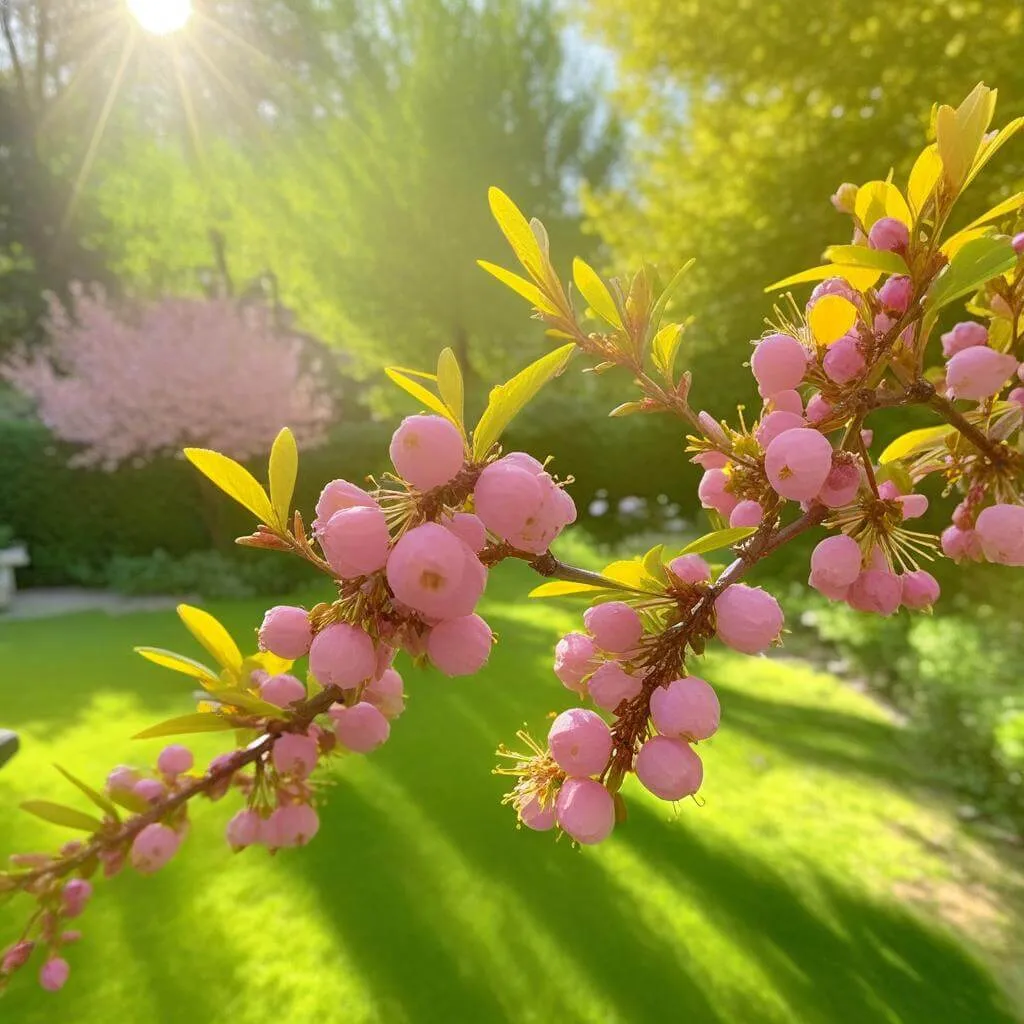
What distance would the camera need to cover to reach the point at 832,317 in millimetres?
670

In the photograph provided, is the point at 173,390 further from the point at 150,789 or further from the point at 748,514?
the point at 748,514

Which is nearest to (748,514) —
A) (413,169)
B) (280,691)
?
(280,691)

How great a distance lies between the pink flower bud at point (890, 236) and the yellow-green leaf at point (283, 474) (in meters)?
0.56

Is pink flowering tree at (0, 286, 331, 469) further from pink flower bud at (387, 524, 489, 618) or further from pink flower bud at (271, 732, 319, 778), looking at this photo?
pink flower bud at (387, 524, 489, 618)

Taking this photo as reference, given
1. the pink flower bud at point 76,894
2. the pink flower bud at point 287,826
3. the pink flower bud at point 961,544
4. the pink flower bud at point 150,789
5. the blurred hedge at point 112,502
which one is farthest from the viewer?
the blurred hedge at point 112,502

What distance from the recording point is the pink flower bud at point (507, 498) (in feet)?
1.71

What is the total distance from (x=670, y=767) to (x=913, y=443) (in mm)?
566

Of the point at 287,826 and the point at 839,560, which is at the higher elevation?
the point at 839,560

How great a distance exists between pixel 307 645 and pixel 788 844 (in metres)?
3.20

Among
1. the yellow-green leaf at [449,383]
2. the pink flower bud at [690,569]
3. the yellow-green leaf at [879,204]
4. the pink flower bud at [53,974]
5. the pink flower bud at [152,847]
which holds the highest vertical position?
the yellow-green leaf at [879,204]

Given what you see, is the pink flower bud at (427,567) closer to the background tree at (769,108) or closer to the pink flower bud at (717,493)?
the pink flower bud at (717,493)

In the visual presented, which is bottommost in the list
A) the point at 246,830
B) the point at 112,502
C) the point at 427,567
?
the point at 112,502


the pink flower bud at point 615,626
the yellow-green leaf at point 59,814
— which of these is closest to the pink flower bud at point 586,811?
the pink flower bud at point 615,626

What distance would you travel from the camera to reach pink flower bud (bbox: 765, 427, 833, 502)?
1.98ft
